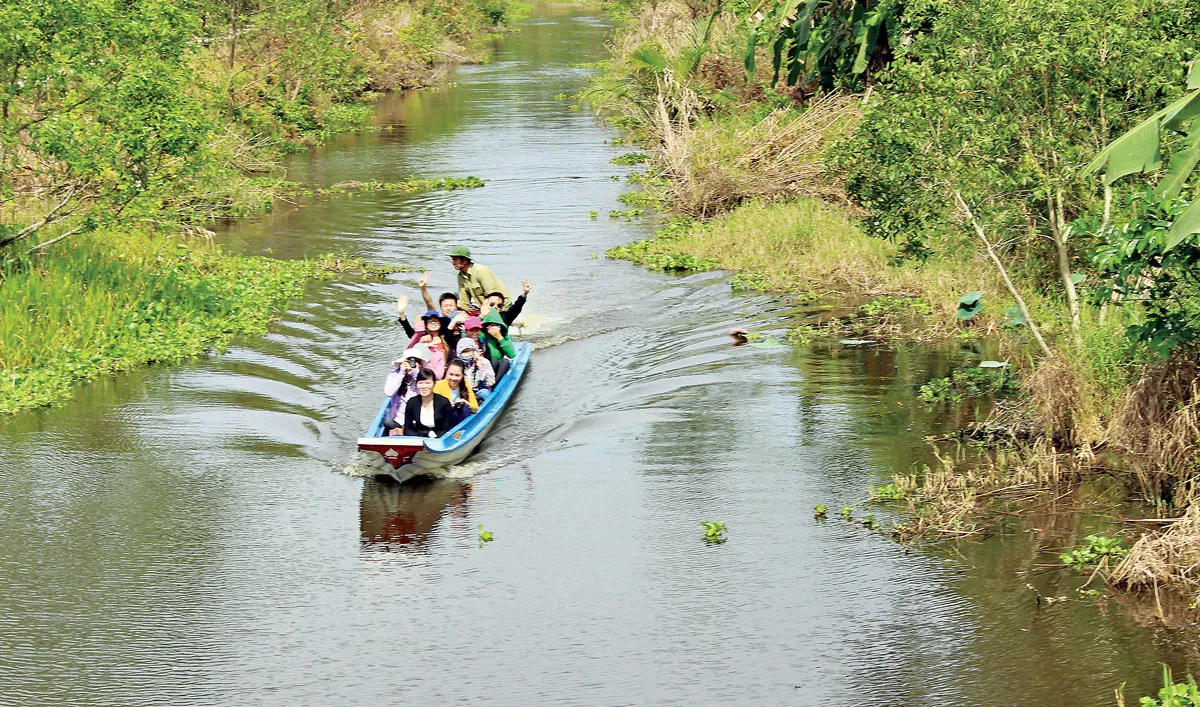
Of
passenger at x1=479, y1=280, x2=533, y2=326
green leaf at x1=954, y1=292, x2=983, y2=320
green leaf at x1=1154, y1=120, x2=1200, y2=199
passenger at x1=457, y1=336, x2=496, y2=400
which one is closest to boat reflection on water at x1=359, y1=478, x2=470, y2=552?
passenger at x1=457, y1=336, x2=496, y2=400

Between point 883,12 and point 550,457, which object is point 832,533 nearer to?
point 550,457

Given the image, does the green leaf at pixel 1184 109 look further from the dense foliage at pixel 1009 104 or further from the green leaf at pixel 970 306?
the green leaf at pixel 970 306

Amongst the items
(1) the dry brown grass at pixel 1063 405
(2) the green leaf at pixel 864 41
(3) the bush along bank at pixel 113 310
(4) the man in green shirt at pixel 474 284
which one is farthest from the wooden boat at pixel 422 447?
(2) the green leaf at pixel 864 41

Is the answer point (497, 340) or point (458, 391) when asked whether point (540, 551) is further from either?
point (497, 340)

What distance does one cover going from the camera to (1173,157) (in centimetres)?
966

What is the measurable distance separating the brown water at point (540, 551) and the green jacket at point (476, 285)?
1136 mm

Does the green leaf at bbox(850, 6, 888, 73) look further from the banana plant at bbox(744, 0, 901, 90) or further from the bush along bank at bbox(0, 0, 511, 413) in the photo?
the bush along bank at bbox(0, 0, 511, 413)

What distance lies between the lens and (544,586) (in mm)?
10336

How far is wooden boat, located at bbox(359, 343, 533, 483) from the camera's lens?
40.0ft

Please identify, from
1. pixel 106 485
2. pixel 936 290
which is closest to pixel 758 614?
pixel 106 485

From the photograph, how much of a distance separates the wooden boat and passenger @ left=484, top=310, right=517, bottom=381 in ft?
4.60

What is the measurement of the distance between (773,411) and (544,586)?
15.1 ft

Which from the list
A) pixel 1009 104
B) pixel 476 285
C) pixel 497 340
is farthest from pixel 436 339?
pixel 1009 104

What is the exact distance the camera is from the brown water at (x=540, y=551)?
887cm
